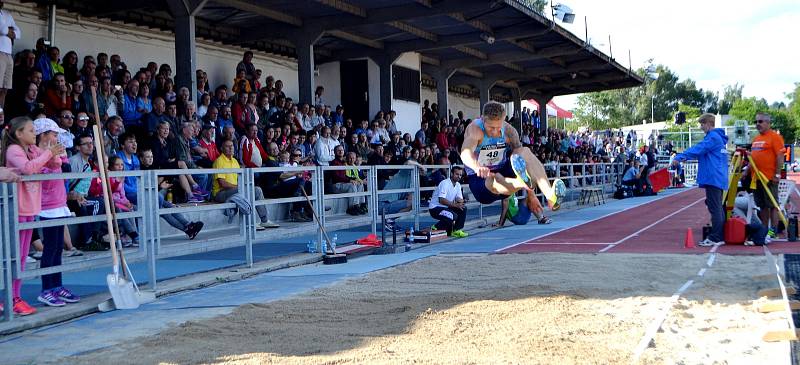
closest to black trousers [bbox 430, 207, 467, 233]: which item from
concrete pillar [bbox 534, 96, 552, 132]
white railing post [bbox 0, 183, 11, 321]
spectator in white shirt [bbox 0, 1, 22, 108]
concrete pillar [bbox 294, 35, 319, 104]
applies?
concrete pillar [bbox 294, 35, 319, 104]

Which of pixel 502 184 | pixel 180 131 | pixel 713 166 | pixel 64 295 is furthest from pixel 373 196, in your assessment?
pixel 64 295

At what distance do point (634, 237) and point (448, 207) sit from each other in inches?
138

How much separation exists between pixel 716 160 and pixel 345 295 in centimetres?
684

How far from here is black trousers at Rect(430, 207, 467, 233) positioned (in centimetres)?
1450

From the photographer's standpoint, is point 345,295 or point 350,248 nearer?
point 345,295

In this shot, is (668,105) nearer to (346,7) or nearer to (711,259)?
(346,7)

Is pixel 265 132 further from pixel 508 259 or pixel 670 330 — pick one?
pixel 670 330

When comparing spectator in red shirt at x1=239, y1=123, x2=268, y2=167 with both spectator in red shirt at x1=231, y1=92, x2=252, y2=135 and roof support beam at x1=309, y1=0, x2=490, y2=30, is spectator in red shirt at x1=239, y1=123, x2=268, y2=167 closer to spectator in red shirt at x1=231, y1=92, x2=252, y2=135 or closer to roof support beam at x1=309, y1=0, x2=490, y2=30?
spectator in red shirt at x1=231, y1=92, x2=252, y2=135

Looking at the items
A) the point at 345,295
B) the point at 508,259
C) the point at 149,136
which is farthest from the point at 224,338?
the point at 149,136

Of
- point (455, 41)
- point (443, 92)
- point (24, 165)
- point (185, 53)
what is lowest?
point (24, 165)

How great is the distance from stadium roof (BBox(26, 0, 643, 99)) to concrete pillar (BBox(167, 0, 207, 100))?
0.24ft

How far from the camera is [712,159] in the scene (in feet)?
38.9

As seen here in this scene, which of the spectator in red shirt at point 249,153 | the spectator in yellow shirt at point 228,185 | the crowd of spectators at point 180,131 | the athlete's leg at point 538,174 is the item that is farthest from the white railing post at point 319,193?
the athlete's leg at point 538,174

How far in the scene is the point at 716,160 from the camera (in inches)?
465
